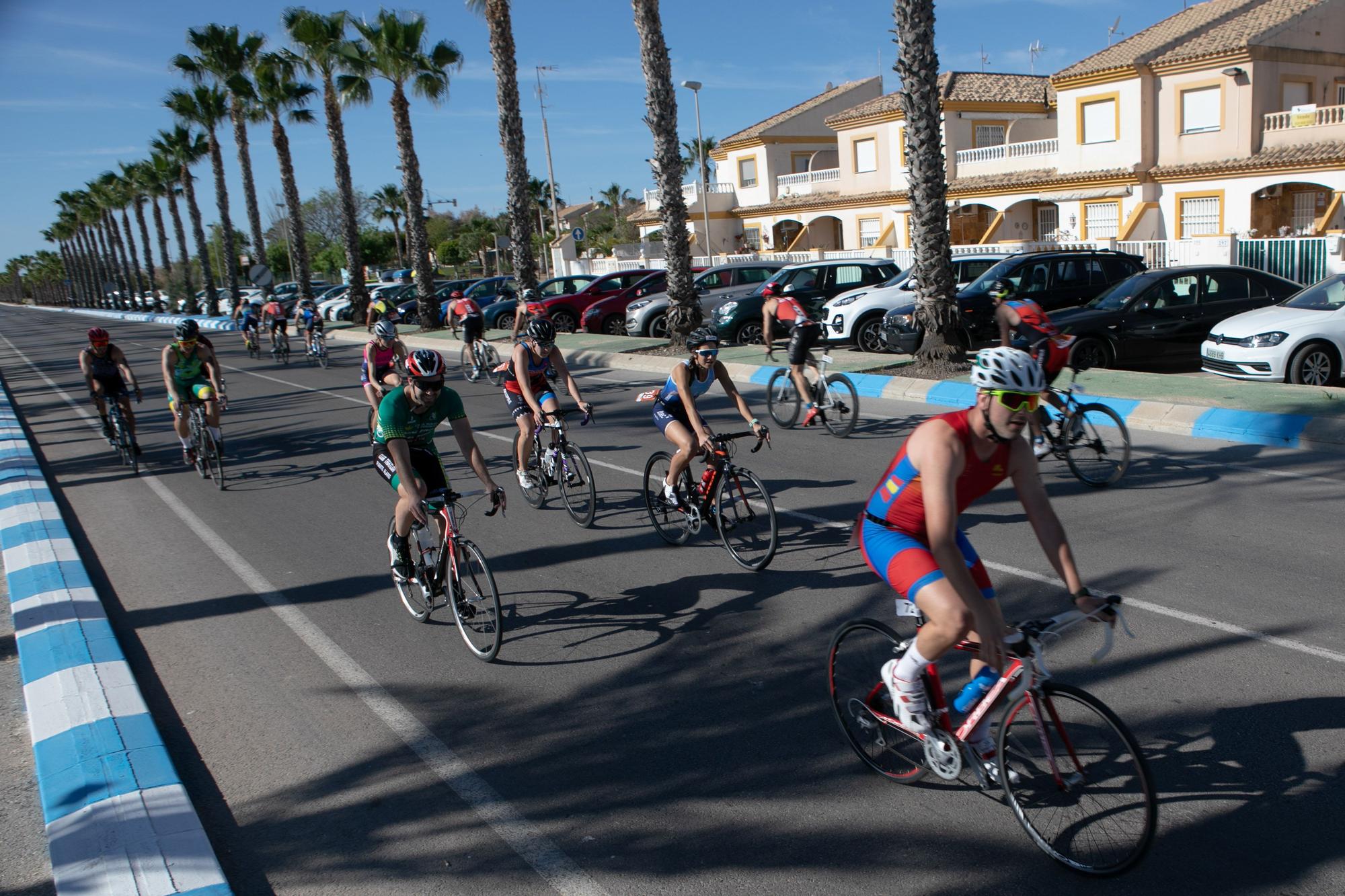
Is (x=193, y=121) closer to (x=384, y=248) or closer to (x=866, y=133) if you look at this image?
(x=866, y=133)

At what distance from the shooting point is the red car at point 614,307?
27.1 metres

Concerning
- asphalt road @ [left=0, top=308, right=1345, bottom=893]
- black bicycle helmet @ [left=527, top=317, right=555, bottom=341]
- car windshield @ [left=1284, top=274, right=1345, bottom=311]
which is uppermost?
black bicycle helmet @ [left=527, top=317, right=555, bottom=341]

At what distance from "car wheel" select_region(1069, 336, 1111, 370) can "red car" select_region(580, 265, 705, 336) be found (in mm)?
14326

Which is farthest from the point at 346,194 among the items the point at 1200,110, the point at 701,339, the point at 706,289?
the point at 701,339

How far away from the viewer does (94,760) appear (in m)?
4.58

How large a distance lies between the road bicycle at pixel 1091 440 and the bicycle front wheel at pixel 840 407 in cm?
320

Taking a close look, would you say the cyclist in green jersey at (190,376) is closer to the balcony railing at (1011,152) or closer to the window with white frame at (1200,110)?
the window with white frame at (1200,110)

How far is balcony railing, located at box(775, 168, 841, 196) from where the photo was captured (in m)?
45.2

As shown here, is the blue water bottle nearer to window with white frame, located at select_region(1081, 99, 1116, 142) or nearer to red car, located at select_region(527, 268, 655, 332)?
red car, located at select_region(527, 268, 655, 332)

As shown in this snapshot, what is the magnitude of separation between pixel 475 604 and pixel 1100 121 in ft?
110

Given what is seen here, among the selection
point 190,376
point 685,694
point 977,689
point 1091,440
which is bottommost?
point 685,694

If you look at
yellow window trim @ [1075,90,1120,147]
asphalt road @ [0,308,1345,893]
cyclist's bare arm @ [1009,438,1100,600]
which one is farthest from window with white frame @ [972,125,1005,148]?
cyclist's bare arm @ [1009,438,1100,600]

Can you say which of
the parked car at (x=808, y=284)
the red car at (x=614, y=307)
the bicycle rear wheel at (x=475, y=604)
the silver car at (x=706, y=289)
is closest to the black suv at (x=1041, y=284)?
the parked car at (x=808, y=284)

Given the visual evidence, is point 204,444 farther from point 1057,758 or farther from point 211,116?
point 211,116
